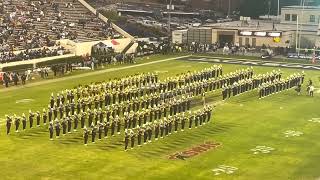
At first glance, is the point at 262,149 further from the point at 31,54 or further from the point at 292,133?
the point at 31,54

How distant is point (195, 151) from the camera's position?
2822cm

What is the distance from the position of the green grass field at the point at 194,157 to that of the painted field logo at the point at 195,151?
0.33 meters

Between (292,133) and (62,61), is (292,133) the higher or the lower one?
the lower one

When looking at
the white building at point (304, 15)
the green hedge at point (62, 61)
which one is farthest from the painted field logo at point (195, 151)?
the white building at point (304, 15)

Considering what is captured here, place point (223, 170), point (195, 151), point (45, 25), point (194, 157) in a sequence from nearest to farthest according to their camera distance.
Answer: point (223, 170), point (194, 157), point (195, 151), point (45, 25)

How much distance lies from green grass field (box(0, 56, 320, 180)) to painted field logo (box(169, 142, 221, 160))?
1.08ft

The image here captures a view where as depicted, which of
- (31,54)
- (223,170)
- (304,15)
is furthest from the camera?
(304,15)

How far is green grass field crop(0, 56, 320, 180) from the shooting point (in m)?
24.9

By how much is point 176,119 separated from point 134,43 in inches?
1536

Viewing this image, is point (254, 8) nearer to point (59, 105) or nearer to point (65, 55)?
point (65, 55)

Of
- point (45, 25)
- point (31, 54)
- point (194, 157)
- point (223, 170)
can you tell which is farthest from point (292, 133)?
point (45, 25)

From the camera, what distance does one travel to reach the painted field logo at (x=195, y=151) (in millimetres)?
27188

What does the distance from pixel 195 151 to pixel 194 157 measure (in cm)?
105

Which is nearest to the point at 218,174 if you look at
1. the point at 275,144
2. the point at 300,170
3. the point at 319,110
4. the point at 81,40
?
the point at 300,170
